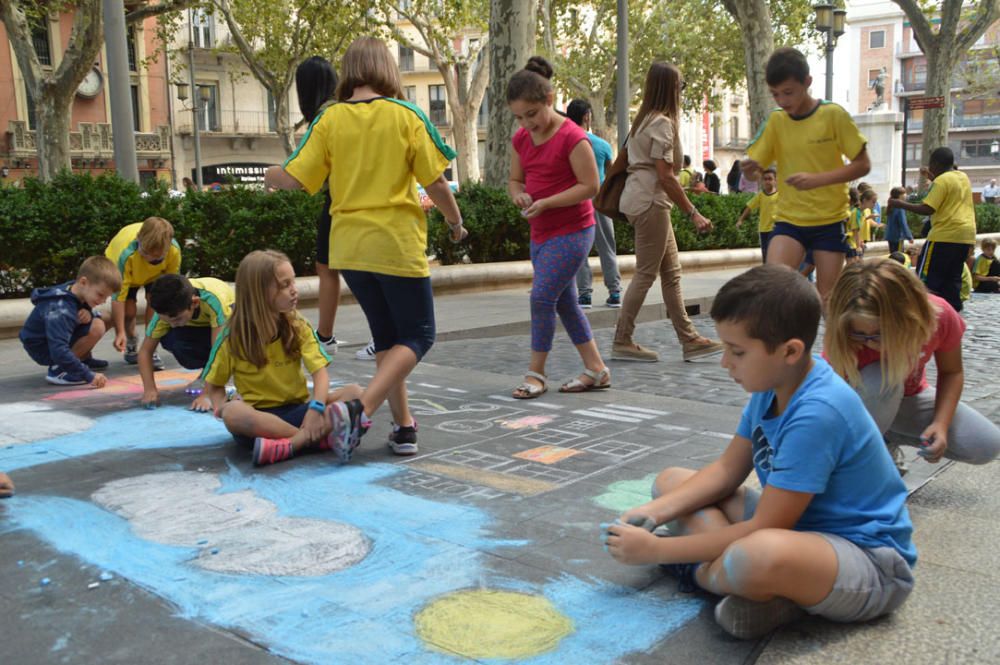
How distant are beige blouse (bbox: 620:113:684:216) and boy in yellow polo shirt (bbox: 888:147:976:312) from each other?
3.37 meters

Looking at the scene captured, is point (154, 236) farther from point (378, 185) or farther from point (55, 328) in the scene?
point (378, 185)

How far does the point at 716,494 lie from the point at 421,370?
3928mm

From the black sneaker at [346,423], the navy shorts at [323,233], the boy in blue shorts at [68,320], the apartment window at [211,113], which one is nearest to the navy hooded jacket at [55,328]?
the boy in blue shorts at [68,320]

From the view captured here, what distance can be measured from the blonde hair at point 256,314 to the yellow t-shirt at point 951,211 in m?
6.60

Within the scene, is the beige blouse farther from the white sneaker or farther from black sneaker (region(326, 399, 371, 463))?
black sneaker (region(326, 399, 371, 463))

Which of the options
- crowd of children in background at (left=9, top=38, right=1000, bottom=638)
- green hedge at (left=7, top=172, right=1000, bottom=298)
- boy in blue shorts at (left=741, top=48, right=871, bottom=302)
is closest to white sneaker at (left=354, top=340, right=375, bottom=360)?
crowd of children in background at (left=9, top=38, right=1000, bottom=638)

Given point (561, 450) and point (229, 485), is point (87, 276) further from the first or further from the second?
point (561, 450)

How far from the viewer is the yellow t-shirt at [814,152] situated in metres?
5.41

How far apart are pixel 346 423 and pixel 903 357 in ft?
6.75

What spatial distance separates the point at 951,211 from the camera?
859cm

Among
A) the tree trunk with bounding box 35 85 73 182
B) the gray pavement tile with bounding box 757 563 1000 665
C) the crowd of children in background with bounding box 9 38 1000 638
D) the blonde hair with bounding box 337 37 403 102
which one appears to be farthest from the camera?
the tree trunk with bounding box 35 85 73 182

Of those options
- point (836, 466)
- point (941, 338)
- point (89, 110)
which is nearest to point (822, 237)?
point (941, 338)

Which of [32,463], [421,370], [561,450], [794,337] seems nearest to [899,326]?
[794,337]

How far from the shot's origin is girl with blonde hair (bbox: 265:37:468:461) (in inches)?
159
